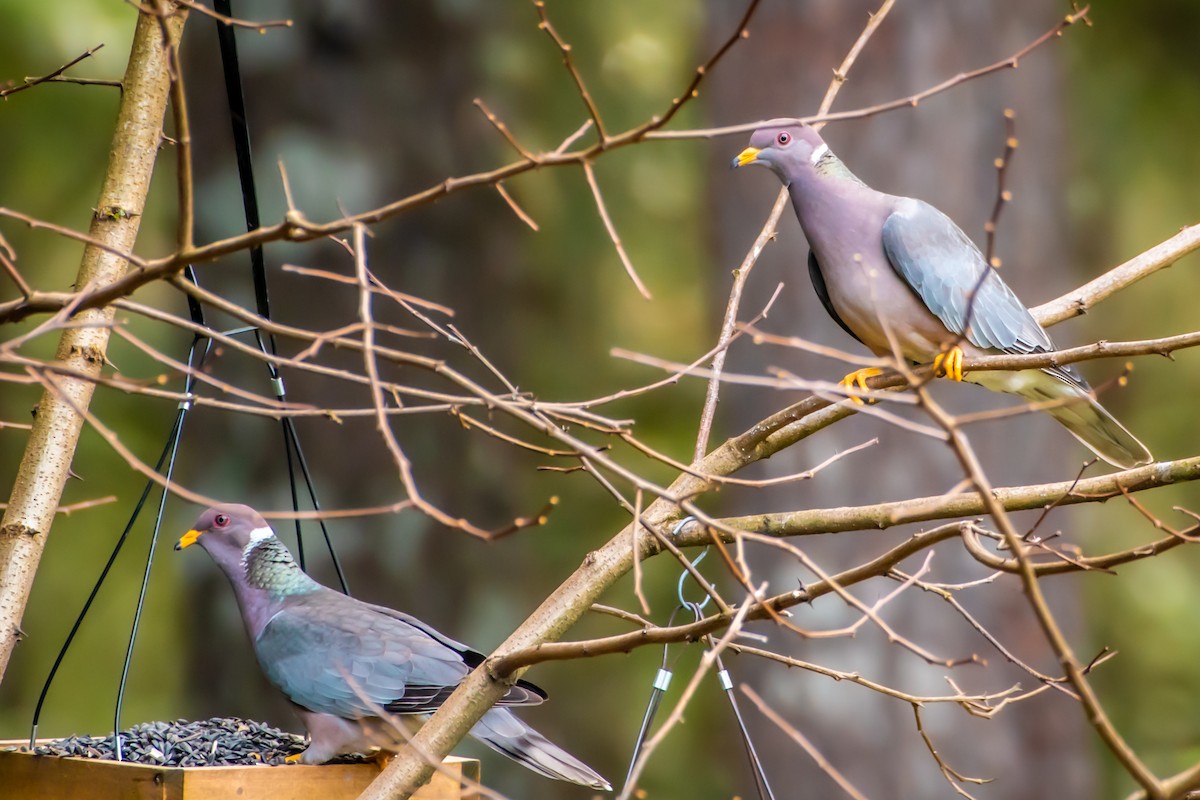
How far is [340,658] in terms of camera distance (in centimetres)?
226

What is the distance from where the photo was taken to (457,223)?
408cm

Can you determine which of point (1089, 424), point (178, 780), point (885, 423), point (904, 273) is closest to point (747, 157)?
point (904, 273)

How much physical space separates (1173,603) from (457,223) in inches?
150

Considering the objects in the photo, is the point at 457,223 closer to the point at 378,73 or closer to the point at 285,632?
the point at 378,73

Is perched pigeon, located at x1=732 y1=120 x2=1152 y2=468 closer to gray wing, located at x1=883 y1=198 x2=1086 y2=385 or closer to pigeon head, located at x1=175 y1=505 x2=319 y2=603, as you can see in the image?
gray wing, located at x1=883 y1=198 x2=1086 y2=385

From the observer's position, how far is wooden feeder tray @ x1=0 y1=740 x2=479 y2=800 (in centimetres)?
184

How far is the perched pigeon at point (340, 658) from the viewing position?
85.3 inches

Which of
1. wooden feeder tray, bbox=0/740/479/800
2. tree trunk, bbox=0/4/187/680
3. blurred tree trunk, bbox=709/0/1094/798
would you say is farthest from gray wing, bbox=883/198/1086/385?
tree trunk, bbox=0/4/187/680

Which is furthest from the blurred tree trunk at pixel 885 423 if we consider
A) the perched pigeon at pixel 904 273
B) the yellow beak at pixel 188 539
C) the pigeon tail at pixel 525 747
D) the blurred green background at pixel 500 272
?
the yellow beak at pixel 188 539

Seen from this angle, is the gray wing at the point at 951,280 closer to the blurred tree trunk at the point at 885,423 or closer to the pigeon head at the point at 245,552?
the blurred tree trunk at the point at 885,423

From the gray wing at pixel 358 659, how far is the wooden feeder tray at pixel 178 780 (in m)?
0.12

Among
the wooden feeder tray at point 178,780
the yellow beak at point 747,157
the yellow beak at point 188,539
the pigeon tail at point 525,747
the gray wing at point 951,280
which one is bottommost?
the wooden feeder tray at point 178,780

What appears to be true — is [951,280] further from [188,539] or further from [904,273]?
[188,539]

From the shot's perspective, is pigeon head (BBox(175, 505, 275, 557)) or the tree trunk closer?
the tree trunk
